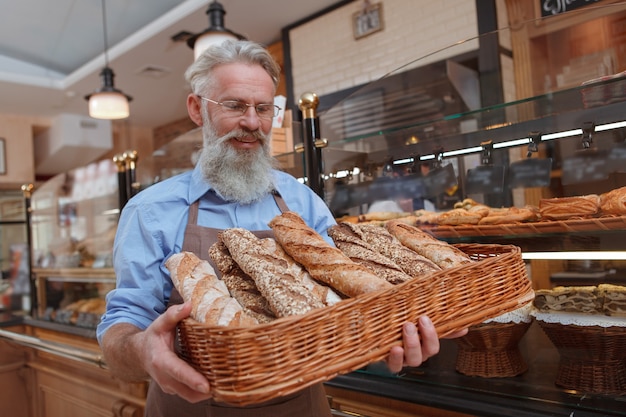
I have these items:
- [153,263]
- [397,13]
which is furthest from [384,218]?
[397,13]

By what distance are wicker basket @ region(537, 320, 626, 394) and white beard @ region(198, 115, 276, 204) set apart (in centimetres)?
98

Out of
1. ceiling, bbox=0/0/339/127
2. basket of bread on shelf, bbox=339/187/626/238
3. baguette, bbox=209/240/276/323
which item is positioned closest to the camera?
baguette, bbox=209/240/276/323

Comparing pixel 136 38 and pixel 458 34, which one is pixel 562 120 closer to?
pixel 458 34

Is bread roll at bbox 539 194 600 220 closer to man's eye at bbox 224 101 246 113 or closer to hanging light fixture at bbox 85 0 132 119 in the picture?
man's eye at bbox 224 101 246 113

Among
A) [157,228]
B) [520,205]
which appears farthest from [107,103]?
[520,205]

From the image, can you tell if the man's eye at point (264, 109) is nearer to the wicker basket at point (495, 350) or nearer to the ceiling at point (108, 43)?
the wicker basket at point (495, 350)

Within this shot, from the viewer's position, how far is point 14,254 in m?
5.62

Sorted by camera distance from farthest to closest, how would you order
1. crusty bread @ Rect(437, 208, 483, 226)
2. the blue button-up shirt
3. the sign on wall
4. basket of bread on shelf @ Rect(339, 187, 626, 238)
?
the sign on wall < crusty bread @ Rect(437, 208, 483, 226) < basket of bread on shelf @ Rect(339, 187, 626, 238) < the blue button-up shirt

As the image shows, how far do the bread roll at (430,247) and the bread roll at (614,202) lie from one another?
18.9 inches

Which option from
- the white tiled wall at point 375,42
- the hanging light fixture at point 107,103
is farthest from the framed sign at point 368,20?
the hanging light fixture at point 107,103

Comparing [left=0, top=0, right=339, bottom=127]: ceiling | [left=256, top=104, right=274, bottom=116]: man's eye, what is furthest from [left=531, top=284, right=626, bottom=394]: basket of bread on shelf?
[left=0, top=0, right=339, bottom=127]: ceiling

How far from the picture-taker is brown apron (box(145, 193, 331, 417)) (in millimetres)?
1242

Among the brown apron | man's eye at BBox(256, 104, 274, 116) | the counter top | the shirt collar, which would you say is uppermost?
man's eye at BBox(256, 104, 274, 116)

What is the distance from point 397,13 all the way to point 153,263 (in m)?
4.02
